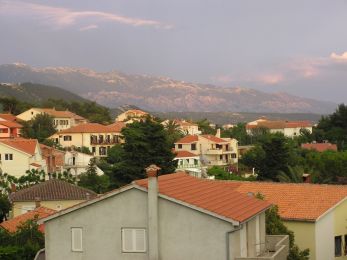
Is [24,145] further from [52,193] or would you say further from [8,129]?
[8,129]

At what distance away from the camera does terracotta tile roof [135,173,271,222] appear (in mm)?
18047

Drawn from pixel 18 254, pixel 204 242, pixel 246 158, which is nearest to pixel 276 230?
pixel 204 242

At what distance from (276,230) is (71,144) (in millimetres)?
77325

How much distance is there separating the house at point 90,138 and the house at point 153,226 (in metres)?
80.7

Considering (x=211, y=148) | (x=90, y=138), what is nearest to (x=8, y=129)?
(x=90, y=138)

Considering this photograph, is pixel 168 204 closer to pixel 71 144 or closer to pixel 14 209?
pixel 14 209

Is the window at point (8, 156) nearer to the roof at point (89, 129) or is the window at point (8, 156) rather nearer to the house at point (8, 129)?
the house at point (8, 129)

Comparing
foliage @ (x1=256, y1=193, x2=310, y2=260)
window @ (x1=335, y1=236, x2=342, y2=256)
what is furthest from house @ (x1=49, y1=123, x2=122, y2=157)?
foliage @ (x1=256, y1=193, x2=310, y2=260)

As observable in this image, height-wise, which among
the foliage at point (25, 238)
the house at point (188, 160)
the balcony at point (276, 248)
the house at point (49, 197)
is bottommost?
the foliage at point (25, 238)

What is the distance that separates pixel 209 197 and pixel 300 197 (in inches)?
484

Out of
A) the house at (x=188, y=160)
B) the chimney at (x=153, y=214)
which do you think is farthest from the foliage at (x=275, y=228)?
the house at (x=188, y=160)

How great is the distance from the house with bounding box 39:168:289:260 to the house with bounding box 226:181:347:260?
8894mm

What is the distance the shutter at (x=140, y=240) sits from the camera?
18234mm

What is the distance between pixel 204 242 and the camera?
58.0 feet
